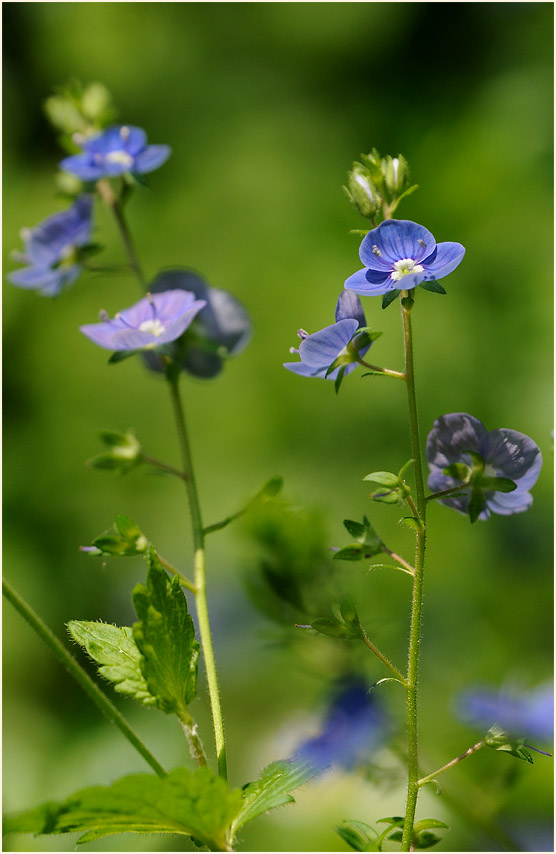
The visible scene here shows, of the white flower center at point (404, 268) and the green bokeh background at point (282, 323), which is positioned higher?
the green bokeh background at point (282, 323)

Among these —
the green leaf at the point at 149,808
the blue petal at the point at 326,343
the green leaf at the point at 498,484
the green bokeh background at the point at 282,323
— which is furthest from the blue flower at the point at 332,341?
the green bokeh background at the point at 282,323

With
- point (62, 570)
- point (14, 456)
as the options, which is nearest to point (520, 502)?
point (62, 570)

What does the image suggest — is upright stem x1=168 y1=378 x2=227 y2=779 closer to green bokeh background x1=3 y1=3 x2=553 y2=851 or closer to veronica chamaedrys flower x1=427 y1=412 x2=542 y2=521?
veronica chamaedrys flower x1=427 y1=412 x2=542 y2=521

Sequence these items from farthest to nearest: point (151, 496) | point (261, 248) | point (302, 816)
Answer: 1. point (261, 248)
2. point (151, 496)
3. point (302, 816)

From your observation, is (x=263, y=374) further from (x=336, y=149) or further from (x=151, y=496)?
(x=336, y=149)

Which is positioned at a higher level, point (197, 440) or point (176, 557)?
point (197, 440)

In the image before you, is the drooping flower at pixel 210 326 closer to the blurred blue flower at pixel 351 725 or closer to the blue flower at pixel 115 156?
the blue flower at pixel 115 156
